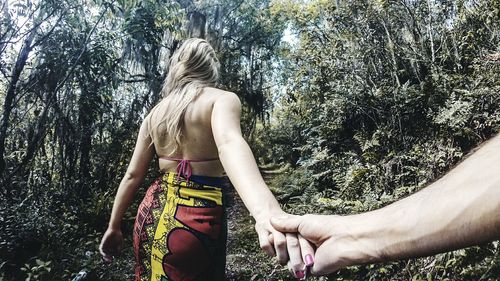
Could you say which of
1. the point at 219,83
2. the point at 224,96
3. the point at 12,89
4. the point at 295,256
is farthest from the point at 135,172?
the point at 219,83

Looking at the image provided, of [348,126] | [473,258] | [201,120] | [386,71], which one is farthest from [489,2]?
[201,120]

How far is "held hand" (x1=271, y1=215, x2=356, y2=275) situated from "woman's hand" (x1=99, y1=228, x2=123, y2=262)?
4.79 feet

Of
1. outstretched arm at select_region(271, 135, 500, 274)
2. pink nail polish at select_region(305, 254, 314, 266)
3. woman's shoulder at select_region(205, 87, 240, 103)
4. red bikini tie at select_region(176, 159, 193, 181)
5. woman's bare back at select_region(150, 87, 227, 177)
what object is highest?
woman's shoulder at select_region(205, 87, 240, 103)

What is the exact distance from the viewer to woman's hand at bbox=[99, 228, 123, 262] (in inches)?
87.5

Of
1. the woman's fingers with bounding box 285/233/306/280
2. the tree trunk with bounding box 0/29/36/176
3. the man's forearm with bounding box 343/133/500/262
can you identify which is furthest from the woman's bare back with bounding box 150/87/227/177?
the tree trunk with bounding box 0/29/36/176

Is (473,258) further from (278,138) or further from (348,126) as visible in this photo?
(278,138)

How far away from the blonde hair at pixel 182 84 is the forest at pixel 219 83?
8.86 ft

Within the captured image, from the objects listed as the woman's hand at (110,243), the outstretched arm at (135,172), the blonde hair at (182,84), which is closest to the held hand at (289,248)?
the blonde hair at (182,84)

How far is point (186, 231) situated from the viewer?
70.9 inches

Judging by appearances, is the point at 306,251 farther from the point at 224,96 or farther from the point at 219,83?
the point at 219,83

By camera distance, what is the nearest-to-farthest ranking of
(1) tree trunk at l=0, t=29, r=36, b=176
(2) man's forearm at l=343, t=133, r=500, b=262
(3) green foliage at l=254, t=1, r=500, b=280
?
(2) man's forearm at l=343, t=133, r=500, b=262
(1) tree trunk at l=0, t=29, r=36, b=176
(3) green foliage at l=254, t=1, r=500, b=280

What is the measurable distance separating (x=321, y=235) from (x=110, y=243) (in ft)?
5.48

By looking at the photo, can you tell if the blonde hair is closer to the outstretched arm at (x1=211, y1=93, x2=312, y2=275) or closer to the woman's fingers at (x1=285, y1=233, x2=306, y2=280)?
the outstretched arm at (x1=211, y1=93, x2=312, y2=275)

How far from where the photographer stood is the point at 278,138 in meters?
17.8
